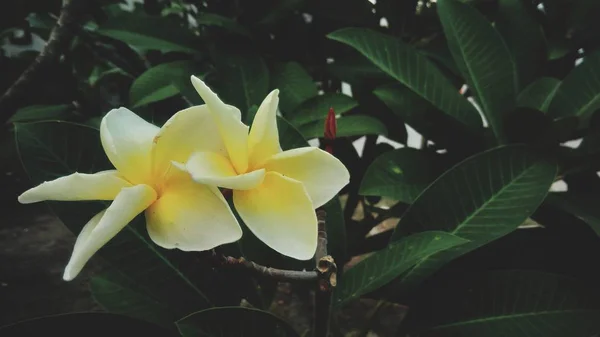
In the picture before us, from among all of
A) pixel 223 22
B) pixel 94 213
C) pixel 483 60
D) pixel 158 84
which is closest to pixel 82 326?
pixel 94 213

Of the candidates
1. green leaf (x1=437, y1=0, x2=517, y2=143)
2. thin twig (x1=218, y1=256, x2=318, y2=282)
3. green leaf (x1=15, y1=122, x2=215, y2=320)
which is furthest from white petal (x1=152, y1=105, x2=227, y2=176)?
green leaf (x1=437, y1=0, x2=517, y2=143)

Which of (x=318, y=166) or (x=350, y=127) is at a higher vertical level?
(x=318, y=166)

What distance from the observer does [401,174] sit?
0.84 meters

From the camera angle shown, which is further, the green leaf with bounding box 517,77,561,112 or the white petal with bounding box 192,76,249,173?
the green leaf with bounding box 517,77,561,112

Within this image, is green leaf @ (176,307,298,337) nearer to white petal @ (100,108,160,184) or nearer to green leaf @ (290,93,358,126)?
white petal @ (100,108,160,184)

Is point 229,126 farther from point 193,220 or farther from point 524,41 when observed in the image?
point 524,41

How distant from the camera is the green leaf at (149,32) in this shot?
1002 millimetres

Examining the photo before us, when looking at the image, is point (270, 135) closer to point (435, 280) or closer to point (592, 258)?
point (435, 280)

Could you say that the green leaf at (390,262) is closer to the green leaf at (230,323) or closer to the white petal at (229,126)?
the green leaf at (230,323)

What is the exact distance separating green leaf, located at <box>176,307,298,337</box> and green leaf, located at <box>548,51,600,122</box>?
58 cm

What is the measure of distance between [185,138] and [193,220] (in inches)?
2.6

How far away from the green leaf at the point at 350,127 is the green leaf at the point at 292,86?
0.25 feet

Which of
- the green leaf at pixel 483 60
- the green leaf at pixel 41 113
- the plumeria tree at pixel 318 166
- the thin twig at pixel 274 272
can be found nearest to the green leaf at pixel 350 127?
the plumeria tree at pixel 318 166

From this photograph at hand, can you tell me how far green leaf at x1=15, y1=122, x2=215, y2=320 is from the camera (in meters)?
0.56
